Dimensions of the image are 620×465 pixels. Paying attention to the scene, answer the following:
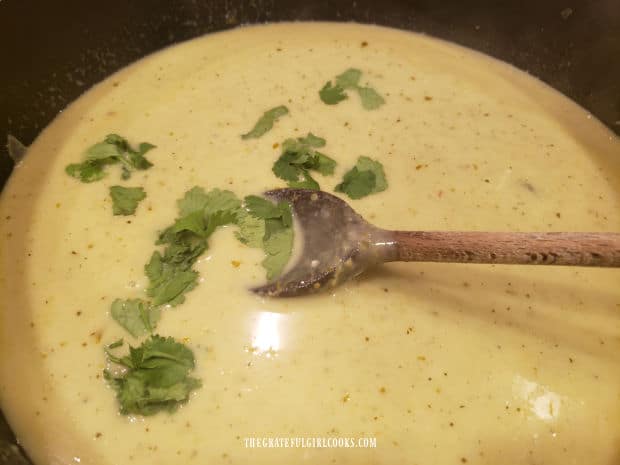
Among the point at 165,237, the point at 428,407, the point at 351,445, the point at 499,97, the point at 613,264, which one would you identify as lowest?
the point at 351,445

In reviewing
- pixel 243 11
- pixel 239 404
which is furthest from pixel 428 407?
pixel 243 11

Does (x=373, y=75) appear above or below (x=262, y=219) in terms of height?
above

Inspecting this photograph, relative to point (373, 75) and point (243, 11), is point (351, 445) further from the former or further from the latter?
point (243, 11)

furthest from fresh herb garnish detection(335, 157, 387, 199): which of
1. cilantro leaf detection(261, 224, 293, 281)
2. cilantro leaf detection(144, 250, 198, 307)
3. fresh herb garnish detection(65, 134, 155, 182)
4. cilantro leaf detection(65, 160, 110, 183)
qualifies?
cilantro leaf detection(65, 160, 110, 183)

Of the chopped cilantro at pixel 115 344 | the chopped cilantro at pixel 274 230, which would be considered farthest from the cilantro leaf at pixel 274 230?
the chopped cilantro at pixel 115 344

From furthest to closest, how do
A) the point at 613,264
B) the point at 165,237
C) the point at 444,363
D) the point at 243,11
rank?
1. the point at 243,11
2. the point at 165,237
3. the point at 444,363
4. the point at 613,264

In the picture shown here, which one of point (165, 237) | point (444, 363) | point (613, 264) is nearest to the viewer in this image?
point (613, 264)

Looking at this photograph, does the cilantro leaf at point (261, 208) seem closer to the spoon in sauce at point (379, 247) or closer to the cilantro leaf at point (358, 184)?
the spoon in sauce at point (379, 247)

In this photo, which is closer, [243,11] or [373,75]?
[373,75]
